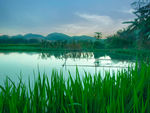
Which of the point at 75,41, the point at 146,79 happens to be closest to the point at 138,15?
the point at 75,41

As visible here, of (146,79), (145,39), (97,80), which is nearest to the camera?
(97,80)

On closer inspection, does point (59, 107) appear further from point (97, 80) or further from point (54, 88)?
point (97, 80)

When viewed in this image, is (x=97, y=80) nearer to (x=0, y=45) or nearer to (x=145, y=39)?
(x=145, y=39)

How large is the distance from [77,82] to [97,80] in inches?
8.7

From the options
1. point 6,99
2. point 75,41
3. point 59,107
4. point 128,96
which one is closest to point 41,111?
point 59,107

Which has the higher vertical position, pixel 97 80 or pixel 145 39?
pixel 145 39

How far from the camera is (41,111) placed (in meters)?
0.91

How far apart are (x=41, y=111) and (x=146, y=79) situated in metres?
0.91

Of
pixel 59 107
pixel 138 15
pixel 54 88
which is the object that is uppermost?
pixel 138 15

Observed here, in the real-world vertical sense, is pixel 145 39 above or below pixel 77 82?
above

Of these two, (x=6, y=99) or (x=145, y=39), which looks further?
(x=145, y=39)

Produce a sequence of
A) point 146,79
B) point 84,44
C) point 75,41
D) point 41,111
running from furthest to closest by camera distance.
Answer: point 84,44, point 75,41, point 146,79, point 41,111

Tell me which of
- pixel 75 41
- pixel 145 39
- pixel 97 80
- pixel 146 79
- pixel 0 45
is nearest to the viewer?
pixel 97 80

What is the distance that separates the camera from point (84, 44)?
2941 cm
